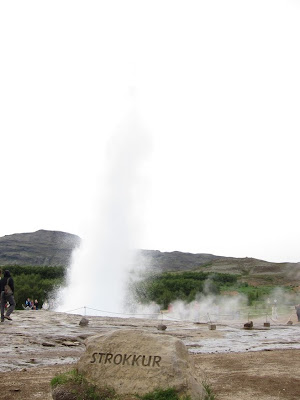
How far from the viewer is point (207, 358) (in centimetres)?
912

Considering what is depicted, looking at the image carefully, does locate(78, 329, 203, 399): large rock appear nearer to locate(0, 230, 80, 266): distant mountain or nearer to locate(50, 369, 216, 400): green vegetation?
locate(50, 369, 216, 400): green vegetation

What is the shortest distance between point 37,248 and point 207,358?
12259 cm

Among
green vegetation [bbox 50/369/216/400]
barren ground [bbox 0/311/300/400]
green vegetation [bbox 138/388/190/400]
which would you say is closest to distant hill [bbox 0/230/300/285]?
barren ground [bbox 0/311/300/400]

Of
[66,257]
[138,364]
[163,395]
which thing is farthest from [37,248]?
[163,395]

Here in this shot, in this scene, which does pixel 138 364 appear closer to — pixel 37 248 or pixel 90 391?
pixel 90 391

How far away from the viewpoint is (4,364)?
8.17 m

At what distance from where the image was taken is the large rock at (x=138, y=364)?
4.78 meters

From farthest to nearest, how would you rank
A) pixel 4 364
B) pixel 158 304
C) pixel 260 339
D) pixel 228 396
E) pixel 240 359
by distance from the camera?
pixel 158 304 < pixel 260 339 < pixel 240 359 < pixel 4 364 < pixel 228 396

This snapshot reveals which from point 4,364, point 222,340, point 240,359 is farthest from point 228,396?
point 222,340

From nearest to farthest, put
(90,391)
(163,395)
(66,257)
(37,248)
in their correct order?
(163,395) < (90,391) < (66,257) < (37,248)

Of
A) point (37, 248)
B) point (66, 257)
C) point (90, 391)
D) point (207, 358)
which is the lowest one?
point (207, 358)

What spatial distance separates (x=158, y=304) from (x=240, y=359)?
25.3 meters

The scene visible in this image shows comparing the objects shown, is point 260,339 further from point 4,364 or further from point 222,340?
point 4,364

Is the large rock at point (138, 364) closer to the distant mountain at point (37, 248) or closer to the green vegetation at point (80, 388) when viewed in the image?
the green vegetation at point (80, 388)
